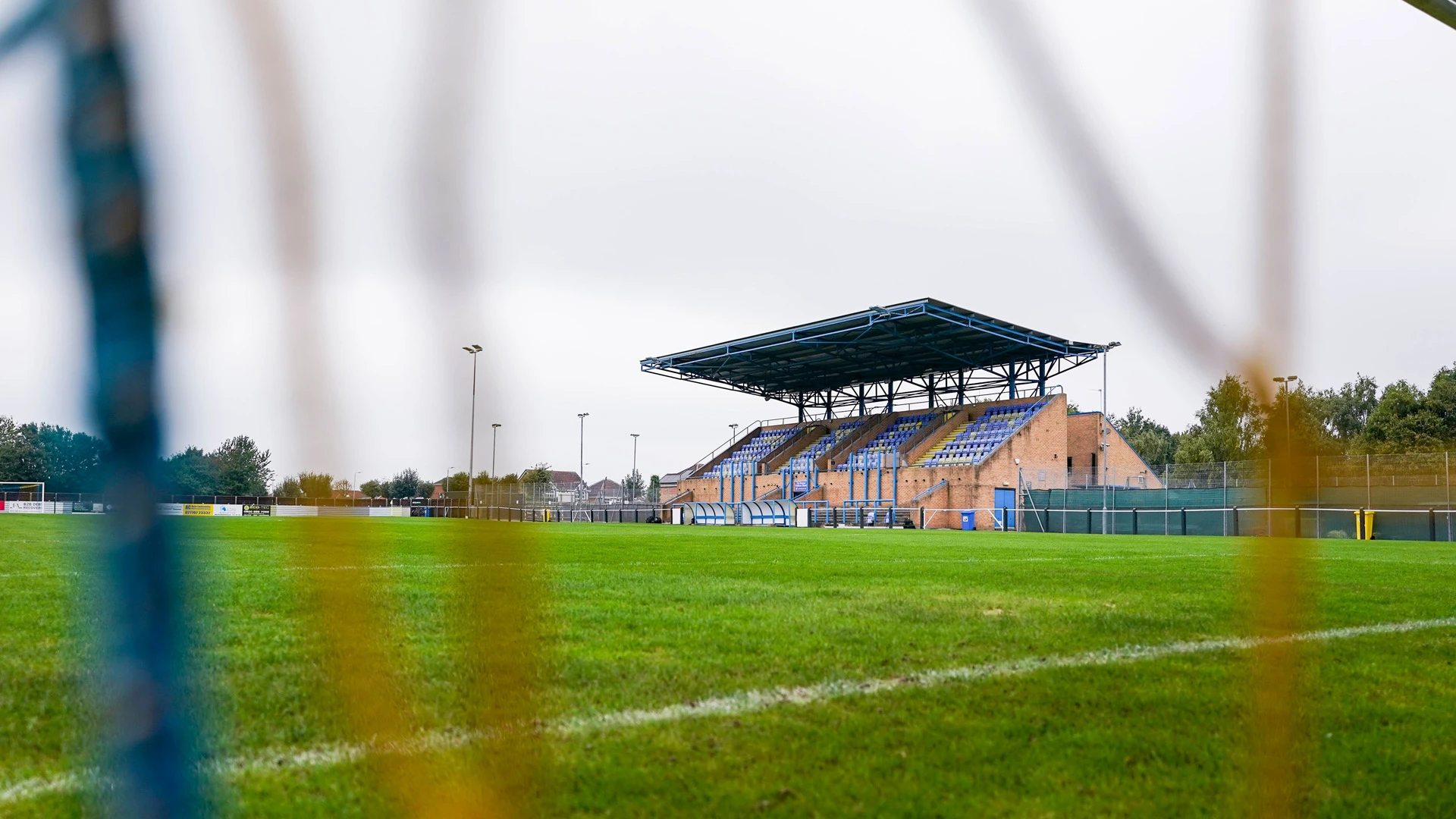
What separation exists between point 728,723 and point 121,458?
1924mm

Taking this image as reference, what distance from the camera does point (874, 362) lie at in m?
38.5

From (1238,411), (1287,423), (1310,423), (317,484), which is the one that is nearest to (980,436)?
(1310,423)

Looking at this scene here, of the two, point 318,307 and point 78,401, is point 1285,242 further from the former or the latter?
point 78,401

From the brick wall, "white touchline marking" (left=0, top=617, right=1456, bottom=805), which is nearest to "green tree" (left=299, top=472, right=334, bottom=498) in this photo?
"white touchline marking" (left=0, top=617, right=1456, bottom=805)

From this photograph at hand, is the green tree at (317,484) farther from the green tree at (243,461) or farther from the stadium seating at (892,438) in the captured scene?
the stadium seating at (892,438)

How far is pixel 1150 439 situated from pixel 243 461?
235ft

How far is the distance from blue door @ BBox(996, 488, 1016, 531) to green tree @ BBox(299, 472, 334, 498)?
29.2m

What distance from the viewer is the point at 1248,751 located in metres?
2.38

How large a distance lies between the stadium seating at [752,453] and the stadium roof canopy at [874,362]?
61.7 inches

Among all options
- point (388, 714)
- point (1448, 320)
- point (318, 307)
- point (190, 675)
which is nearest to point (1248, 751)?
point (1448, 320)

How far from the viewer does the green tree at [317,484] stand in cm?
88

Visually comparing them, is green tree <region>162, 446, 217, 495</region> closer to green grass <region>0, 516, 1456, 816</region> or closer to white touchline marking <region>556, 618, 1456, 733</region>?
green grass <region>0, 516, 1456, 816</region>

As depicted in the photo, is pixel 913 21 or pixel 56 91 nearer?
pixel 56 91

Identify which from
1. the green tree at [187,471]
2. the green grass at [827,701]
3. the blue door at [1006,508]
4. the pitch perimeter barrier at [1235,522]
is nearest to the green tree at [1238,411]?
the green grass at [827,701]
